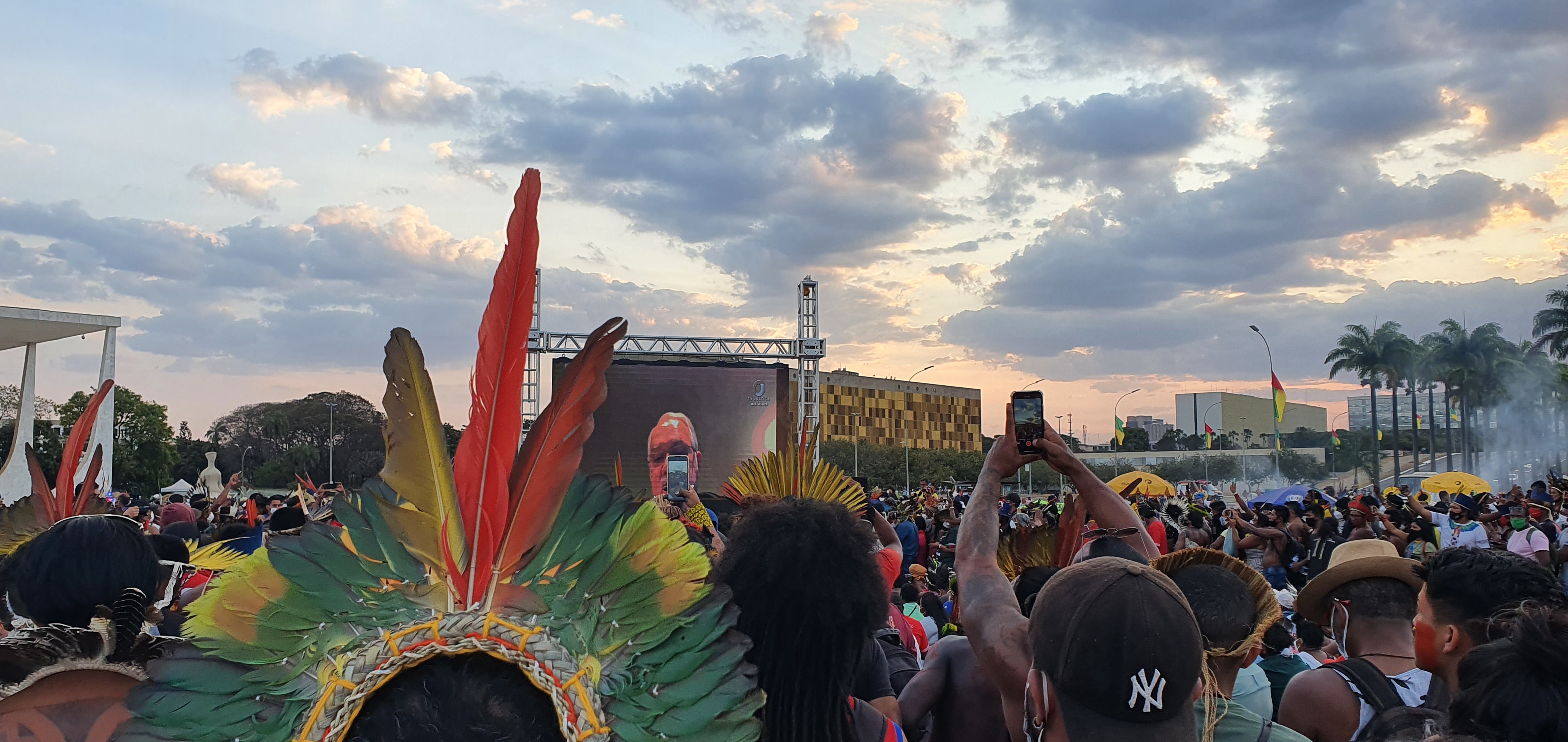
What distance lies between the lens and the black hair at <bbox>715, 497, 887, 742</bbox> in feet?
6.64

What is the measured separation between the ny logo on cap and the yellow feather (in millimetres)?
1078

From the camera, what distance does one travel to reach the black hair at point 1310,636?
4.61m

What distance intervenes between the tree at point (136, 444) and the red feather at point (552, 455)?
47619mm

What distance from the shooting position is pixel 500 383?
4.77ft

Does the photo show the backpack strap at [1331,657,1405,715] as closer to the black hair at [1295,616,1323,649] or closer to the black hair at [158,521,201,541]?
the black hair at [1295,616,1323,649]

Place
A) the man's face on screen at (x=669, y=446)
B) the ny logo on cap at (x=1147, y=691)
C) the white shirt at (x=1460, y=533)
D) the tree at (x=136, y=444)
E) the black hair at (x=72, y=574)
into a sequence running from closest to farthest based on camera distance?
the ny logo on cap at (x=1147, y=691) → the black hair at (x=72, y=574) → the white shirt at (x=1460, y=533) → the man's face on screen at (x=669, y=446) → the tree at (x=136, y=444)

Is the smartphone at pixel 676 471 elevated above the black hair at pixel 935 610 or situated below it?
below

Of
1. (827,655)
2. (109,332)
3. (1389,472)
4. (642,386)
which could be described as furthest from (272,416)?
(1389,472)

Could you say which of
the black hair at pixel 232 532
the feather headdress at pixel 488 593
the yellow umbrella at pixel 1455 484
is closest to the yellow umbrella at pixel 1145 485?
the yellow umbrella at pixel 1455 484

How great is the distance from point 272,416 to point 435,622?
67.6m

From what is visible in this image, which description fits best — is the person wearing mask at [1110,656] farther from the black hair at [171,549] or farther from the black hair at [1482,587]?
the black hair at [171,549]

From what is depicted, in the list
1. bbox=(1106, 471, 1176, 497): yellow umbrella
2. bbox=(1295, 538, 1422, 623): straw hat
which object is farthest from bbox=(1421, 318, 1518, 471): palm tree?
bbox=(1295, 538, 1422, 623): straw hat

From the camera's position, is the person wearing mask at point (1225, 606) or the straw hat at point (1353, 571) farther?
the straw hat at point (1353, 571)

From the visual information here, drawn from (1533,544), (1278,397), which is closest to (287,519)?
(1533,544)
